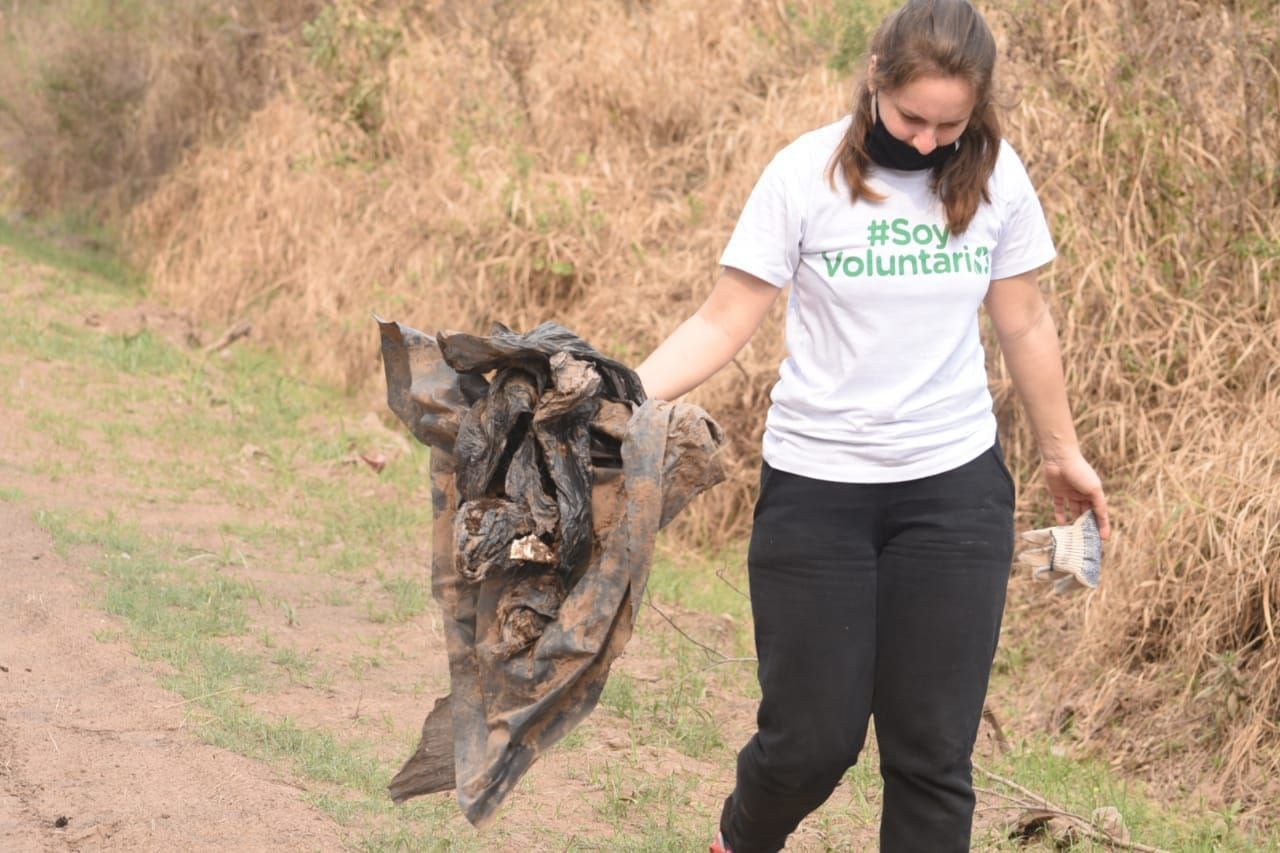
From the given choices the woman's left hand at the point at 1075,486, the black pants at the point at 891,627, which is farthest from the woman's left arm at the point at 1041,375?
the black pants at the point at 891,627

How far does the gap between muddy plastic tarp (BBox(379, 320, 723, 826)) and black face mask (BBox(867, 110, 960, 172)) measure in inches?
22.4

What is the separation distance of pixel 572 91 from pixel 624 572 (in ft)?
25.6

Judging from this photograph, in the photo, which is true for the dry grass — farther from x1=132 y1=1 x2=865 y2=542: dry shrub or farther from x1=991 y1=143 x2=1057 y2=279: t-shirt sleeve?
x1=991 y1=143 x2=1057 y2=279: t-shirt sleeve

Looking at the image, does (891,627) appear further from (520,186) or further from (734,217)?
(520,186)

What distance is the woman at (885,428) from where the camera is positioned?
9.23ft

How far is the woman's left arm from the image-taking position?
3031mm

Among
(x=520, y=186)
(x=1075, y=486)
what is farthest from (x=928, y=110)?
(x=520, y=186)

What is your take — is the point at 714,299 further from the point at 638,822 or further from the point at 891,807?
the point at 638,822

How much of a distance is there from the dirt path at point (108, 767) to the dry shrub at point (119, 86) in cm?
892

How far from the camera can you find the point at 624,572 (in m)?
2.87

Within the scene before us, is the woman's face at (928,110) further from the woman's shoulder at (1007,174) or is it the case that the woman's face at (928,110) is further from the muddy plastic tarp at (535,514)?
the muddy plastic tarp at (535,514)

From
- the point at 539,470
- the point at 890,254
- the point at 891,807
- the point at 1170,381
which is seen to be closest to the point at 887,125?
the point at 890,254

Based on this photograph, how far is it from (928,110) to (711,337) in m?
0.58

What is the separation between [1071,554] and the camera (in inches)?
126
